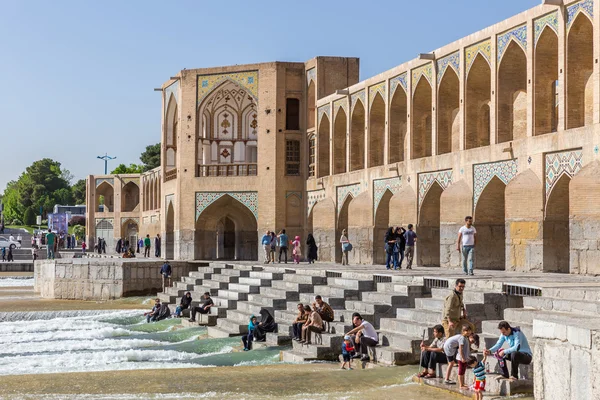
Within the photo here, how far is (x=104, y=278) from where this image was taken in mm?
29781

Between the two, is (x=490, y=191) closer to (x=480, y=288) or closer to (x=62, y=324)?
(x=480, y=288)

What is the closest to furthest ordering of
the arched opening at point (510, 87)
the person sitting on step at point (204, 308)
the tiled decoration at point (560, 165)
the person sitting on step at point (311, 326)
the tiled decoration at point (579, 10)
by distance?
1. the person sitting on step at point (311, 326)
2. the tiled decoration at point (579, 10)
3. the tiled decoration at point (560, 165)
4. the person sitting on step at point (204, 308)
5. the arched opening at point (510, 87)

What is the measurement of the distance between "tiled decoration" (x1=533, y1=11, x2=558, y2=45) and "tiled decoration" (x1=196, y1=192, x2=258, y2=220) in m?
14.8

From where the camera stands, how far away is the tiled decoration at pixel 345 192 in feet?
93.7

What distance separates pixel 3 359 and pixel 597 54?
40.6 feet

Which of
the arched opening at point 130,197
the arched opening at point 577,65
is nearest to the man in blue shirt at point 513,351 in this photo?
the arched opening at point 577,65

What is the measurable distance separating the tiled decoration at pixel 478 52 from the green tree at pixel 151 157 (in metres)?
62.4

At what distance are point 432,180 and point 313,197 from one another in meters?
8.25

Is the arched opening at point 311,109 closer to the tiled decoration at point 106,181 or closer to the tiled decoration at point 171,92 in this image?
the tiled decoration at point 171,92

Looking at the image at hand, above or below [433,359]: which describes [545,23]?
above

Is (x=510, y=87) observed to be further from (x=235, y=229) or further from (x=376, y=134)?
(x=235, y=229)

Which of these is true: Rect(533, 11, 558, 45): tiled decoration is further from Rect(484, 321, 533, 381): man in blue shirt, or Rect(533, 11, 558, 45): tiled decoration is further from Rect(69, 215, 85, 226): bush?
Rect(69, 215, 85, 226): bush

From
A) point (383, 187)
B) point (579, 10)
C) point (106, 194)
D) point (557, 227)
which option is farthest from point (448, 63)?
point (106, 194)

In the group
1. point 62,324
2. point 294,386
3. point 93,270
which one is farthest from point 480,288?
point 93,270
